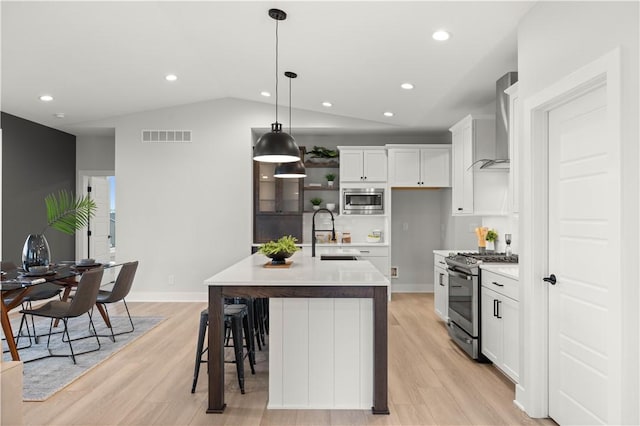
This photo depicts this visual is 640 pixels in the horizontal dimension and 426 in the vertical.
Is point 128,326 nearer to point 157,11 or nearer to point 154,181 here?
point 154,181

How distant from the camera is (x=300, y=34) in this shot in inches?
146

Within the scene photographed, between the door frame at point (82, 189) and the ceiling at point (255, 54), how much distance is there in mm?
1422

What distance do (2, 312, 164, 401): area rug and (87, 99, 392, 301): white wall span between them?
120cm

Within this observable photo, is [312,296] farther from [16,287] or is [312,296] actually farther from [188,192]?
[188,192]

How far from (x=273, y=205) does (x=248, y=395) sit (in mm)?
3866

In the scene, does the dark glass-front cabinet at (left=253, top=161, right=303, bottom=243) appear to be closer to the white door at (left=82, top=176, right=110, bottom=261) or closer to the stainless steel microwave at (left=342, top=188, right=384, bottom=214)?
the stainless steel microwave at (left=342, top=188, right=384, bottom=214)

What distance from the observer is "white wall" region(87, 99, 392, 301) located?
6328 millimetres

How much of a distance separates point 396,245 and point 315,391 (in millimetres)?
4503

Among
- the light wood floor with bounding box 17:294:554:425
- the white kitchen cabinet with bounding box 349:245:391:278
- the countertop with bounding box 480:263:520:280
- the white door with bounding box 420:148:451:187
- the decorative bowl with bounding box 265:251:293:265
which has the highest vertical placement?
the white door with bounding box 420:148:451:187

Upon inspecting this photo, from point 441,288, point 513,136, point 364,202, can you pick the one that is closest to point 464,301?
point 441,288

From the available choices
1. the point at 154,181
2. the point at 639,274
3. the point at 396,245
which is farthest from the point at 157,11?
the point at 396,245

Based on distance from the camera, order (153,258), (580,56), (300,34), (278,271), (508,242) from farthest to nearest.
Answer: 1. (153,258)
2. (508,242)
3. (300,34)
4. (278,271)
5. (580,56)

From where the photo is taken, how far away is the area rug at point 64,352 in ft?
10.2

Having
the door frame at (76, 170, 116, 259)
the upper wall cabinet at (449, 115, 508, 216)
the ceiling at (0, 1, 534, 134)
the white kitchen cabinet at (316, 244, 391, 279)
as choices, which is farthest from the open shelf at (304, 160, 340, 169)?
the door frame at (76, 170, 116, 259)
